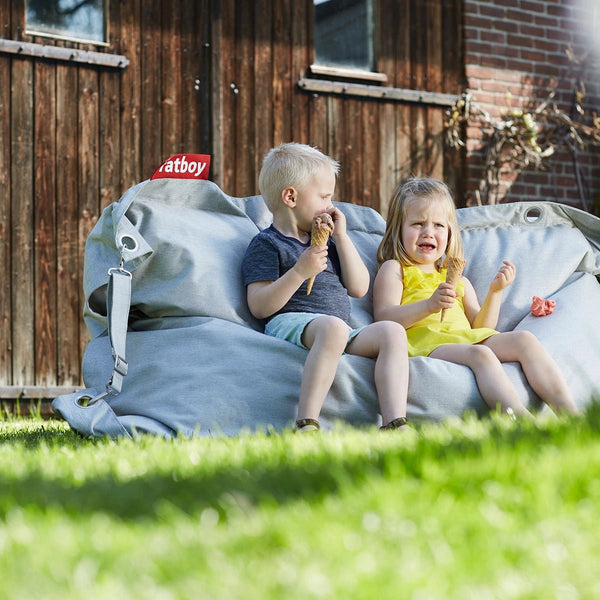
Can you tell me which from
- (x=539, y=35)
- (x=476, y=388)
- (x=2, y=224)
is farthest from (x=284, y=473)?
(x=539, y=35)

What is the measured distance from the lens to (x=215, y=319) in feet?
11.5

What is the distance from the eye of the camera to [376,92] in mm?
7152

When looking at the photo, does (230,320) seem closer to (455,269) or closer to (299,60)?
(455,269)

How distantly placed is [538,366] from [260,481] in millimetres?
1812

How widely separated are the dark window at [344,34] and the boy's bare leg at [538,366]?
4.09m

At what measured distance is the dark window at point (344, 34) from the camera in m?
7.10

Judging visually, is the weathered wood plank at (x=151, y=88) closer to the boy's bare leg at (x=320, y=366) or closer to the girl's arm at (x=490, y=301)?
the girl's arm at (x=490, y=301)

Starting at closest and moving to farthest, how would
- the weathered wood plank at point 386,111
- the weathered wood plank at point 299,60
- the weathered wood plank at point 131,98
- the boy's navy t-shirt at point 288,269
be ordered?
the boy's navy t-shirt at point 288,269
the weathered wood plank at point 131,98
the weathered wood plank at point 299,60
the weathered wood plank at point 386,111

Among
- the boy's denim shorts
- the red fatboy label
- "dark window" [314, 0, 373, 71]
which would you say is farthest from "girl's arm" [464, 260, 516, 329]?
"dark window" [314, 0, 373, 71]

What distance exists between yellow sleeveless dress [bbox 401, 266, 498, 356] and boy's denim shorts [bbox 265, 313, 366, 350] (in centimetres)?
32

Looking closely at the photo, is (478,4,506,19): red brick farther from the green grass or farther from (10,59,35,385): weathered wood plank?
the green grass

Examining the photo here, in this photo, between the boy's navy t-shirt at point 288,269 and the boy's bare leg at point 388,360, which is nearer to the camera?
the boy's bare leg at point 388,360

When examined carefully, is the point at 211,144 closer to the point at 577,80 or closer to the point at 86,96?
the point at 86,96

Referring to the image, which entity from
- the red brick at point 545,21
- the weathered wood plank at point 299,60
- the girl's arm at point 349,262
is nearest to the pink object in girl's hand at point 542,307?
the girl's arm at point 349,262
